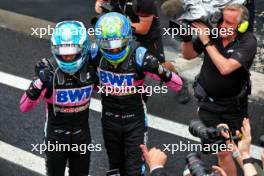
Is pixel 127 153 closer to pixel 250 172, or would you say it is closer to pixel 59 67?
pixel 59 67

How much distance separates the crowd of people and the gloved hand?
10mm

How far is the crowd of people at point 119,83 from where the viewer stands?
17.9 ft

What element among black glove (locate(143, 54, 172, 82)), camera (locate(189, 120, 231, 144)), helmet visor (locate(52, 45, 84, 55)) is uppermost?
helmet visor (locate(52, 45, 84, 55))

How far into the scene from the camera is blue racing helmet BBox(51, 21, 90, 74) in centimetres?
533

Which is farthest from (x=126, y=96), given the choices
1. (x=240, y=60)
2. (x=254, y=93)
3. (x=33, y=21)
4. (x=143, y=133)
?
(x=33, y=21)

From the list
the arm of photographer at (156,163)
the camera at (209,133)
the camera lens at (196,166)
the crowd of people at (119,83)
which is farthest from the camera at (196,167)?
the crowd of people at (119,83)

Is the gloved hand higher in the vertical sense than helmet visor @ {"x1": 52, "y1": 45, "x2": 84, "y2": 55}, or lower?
lower

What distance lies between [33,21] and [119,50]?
19.7 ft

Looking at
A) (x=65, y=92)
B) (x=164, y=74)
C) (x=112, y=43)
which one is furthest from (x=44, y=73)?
(x=164, y=74)

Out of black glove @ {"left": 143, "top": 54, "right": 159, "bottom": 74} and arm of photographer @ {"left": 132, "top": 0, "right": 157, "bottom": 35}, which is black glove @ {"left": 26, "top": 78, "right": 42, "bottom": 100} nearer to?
black glove @ {"left": 143, "top": 54, "right": 159, "bottom": 74}

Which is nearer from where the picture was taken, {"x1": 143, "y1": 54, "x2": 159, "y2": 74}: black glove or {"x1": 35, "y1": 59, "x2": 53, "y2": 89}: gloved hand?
{"x1": 35, "y1": 59, "x2": 53, "y2": 89}: gloved hand

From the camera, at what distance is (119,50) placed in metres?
5.48

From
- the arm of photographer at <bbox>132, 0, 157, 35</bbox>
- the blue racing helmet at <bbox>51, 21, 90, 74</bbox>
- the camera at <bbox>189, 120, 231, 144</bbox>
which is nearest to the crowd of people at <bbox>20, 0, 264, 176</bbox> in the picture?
the blue racing helmet at <bbox>51, 21, 90, 74</bbox>

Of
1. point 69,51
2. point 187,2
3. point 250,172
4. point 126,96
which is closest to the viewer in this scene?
point 250,172
